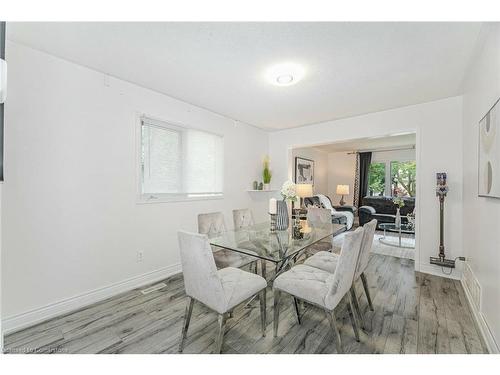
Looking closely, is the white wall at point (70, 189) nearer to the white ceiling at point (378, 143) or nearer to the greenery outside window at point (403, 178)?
the white ceiling at point (378, 143)

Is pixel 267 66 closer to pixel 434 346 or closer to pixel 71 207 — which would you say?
pixel 71 207

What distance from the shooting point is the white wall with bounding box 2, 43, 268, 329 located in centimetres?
185

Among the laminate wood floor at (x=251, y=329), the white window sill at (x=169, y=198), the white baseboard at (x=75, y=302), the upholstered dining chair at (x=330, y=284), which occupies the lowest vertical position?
the laminate wood floor at (x=251, y=329)

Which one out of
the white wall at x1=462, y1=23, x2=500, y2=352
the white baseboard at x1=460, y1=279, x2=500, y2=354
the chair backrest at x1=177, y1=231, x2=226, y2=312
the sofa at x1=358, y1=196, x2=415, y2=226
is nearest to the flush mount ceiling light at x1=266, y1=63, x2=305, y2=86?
the white wall at x1=462, y1=23, x2=500, y2=352

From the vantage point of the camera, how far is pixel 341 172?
8281 mm

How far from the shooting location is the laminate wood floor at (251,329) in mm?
1623

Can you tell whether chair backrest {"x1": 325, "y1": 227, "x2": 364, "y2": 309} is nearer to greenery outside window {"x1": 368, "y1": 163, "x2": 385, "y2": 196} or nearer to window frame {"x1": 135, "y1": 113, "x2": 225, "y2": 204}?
window frame {"x1": 135, "y1": 113, "x2": 225, "y2": 204}

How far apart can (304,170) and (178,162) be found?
428cm

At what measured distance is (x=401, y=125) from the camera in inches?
130

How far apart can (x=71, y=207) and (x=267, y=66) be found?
2.32 m

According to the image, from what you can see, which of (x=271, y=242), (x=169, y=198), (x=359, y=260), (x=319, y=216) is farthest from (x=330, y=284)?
(x=169, y=198)

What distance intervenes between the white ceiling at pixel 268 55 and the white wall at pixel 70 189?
0.24 meters

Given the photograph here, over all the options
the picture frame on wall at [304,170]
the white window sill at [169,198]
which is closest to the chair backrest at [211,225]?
the white window sill at [169,198]
